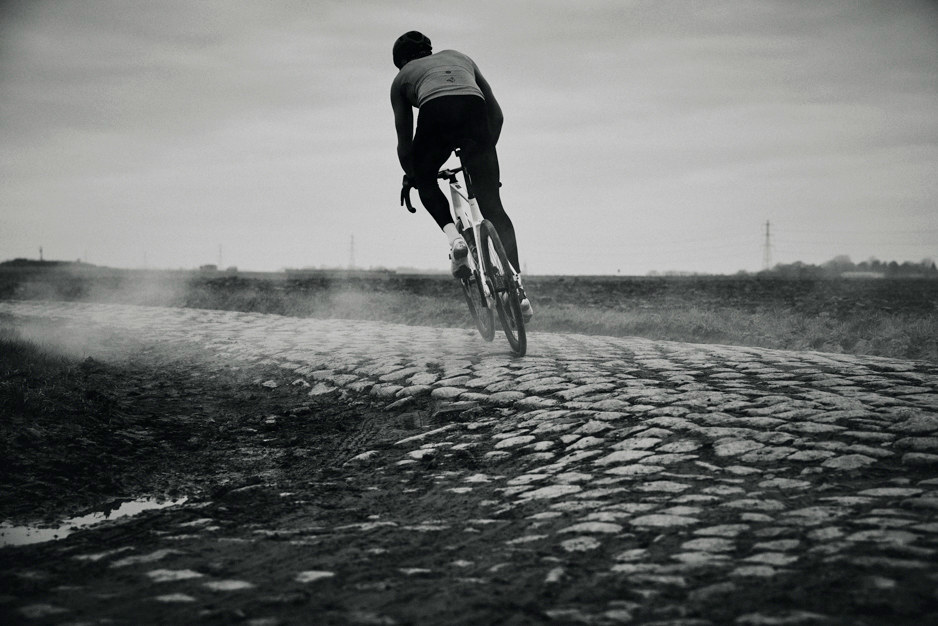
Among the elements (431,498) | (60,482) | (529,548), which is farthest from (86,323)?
(529,548)

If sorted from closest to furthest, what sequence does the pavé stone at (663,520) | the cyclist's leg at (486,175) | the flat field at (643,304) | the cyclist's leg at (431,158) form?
1. the pavé stone at (663,520)
2. the cyclist's leg at (431,158)
3. the cyclist's leg at (486,175)
4. the flat field at (643,304)

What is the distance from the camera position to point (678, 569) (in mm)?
2457

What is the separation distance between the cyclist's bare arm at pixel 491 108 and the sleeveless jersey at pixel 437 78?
141mm

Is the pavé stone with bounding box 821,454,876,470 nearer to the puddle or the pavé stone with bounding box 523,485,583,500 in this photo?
the pavé stone with bounding box 523,485,583,500

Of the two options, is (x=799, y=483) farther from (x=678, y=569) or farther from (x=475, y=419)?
(x=475, y=419)

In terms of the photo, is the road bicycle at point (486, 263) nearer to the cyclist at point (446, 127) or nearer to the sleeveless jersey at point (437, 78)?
the cyclist at point (446, 127)

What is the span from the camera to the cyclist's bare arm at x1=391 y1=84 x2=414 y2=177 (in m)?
5.92

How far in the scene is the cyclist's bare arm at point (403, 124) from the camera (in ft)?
19.4

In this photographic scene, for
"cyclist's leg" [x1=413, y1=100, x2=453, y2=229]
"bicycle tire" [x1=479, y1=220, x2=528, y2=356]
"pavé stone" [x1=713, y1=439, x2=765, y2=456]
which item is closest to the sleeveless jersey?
"cyclist's leg" [x1=413, y1=100, x2=453, y2=229]

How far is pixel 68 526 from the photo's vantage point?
352cm

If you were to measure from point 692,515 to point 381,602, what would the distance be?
1323 millimetres

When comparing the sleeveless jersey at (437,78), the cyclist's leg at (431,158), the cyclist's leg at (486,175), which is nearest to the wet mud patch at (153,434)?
the cyclist's leg at (431,158)

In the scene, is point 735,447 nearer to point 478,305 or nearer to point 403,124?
point 403,124

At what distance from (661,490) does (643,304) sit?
1197cm
